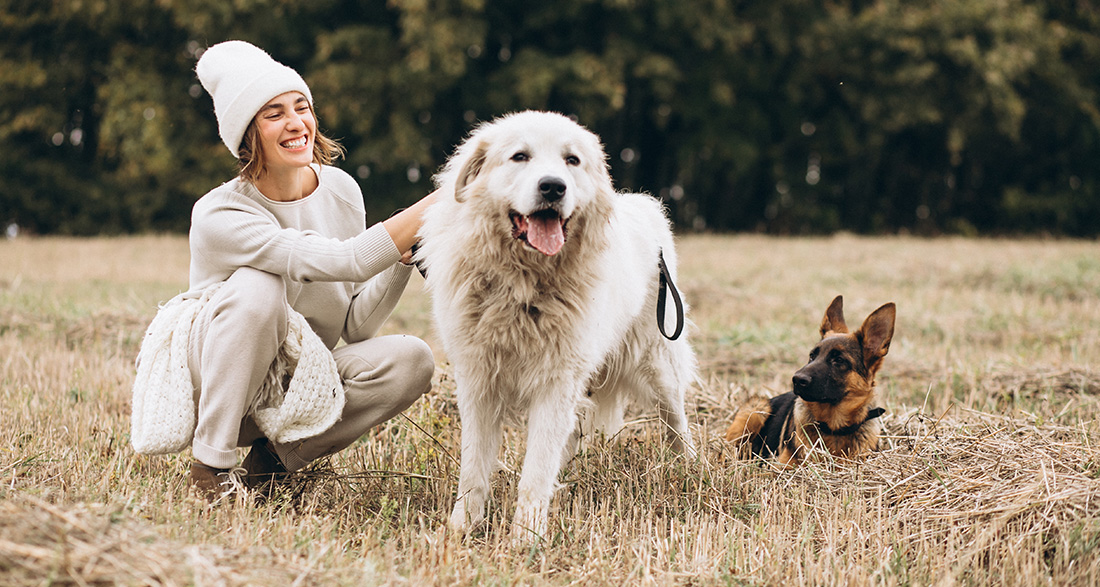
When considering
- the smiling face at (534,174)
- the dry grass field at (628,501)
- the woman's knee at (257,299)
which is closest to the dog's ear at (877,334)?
the dry grass field at (628,501)

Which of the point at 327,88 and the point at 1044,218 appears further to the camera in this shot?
the point at 1044,218

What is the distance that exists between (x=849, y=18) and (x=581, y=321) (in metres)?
18.6

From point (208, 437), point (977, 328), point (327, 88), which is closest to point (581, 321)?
point (208, 437)

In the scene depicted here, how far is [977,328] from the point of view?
7.10 metres

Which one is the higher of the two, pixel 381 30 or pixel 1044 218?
pixel 381 30

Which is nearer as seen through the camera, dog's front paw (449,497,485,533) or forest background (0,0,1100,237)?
dog's front paw (449,497,485,533)

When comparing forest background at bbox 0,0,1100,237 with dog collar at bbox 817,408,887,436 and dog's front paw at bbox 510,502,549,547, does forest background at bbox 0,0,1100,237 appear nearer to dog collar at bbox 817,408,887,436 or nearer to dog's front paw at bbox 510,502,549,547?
dog collar at bbox 817,408,887,436

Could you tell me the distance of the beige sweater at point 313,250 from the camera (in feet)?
10.1

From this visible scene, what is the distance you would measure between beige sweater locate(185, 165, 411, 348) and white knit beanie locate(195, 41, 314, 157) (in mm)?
216

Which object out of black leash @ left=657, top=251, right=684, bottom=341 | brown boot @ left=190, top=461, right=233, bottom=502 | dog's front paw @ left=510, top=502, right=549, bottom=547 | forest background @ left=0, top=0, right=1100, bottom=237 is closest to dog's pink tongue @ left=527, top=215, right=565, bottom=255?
dog's front paw @ left=510, top=502, right=549, bottom=547

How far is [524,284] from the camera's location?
3.12 m

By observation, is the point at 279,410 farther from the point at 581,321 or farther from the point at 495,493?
the point at 581,321

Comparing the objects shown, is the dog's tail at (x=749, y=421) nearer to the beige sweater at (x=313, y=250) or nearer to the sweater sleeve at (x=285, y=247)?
the beige sweater at (x=313, y=250)

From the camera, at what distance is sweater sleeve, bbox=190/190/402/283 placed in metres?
3.06
